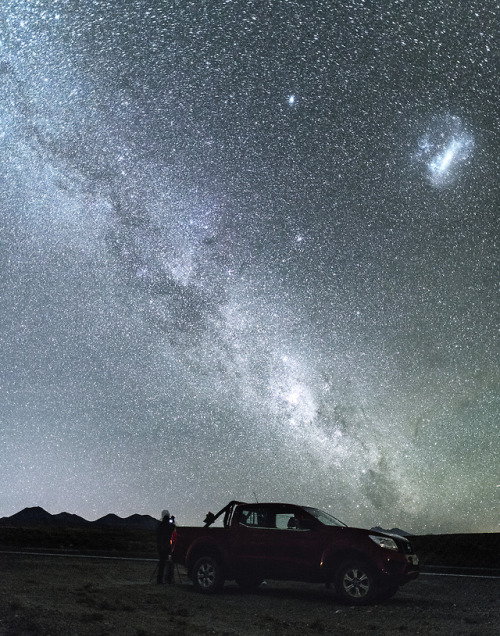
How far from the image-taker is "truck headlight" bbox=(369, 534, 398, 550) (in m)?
11.4

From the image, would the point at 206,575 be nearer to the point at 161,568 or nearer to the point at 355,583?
the point at 161,568

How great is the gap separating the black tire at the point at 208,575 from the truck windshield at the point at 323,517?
205 cm

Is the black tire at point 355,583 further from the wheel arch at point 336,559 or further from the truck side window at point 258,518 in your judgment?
the truck side window at point 258,518

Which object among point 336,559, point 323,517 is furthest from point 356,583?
point 323,517

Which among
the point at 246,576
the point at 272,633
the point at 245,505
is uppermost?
the point at 245,505

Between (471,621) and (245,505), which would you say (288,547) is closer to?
(245,505)

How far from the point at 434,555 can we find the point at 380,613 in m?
17.6

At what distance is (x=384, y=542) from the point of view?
37.9 feet

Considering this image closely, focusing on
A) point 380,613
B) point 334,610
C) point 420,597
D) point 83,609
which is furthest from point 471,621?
point 83,609

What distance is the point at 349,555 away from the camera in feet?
37.8

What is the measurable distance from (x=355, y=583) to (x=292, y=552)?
1.31 meters

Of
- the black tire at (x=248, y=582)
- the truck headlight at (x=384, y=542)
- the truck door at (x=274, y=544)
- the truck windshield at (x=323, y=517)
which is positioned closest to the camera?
the truck headlight at (x=384, y=542)

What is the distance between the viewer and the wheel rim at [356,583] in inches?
443

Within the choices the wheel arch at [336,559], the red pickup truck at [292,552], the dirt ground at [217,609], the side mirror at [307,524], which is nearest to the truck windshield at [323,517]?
the red pickup truck at [292,552]
